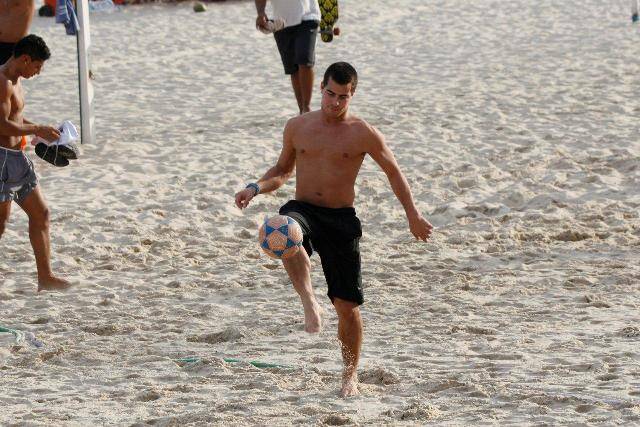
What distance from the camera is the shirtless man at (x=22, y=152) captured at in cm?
635

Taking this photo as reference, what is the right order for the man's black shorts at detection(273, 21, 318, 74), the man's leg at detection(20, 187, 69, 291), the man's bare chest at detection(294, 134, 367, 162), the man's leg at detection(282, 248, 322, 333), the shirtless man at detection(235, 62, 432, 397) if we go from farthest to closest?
the man's black shorts at detection(273, 21, 318, 74) < the man's leg at detection(20, 187, 69, 291) < the man's leg at detection(282, 248, 322, 333) < the man's bare chest at detection(294, 134, 367, 162) < the shirtless man at detection(235, 62, 432, 397)

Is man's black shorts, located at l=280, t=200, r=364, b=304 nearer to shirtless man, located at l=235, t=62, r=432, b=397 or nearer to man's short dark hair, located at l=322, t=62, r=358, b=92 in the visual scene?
shirtless man, located at l=235, t=62, r=432, b=397

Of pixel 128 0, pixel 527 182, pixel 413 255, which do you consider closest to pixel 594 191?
pixel 527 182

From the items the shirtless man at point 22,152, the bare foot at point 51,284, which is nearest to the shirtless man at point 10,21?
the shirtless man at point 22,152

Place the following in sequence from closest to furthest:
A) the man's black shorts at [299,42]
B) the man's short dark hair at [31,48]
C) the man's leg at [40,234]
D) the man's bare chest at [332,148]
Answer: the man's bare chest at [332,148] < the man's short dark hair at [31,48] < the man's leg at [40,234] < the man's black shorts at [299,42]

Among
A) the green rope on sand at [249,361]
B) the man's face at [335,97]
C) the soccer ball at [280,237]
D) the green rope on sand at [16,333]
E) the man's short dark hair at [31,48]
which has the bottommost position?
the green rope on sand at [16,333]

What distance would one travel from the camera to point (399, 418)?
473cm

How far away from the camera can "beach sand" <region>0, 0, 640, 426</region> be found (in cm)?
505

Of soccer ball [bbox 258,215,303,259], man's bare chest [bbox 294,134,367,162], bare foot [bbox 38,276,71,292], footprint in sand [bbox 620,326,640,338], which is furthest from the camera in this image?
bare foot [bbox 38,276,71,292]

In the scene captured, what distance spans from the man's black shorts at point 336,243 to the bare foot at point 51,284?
209 centimetres

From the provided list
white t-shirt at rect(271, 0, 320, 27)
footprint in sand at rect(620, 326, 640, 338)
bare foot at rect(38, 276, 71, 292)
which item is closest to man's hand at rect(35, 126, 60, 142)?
bare foot at rect(38, 276, 71, 292)

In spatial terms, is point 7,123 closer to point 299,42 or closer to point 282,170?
point 282,170

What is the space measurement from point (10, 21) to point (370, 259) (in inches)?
111

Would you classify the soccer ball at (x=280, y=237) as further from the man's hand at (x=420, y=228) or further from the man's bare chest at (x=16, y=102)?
the man's bare chest at (x=16, y=102)
